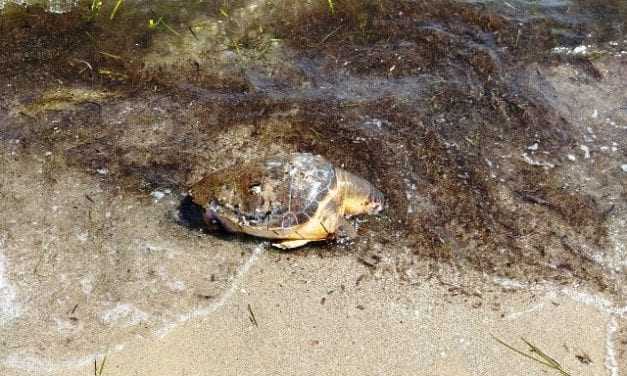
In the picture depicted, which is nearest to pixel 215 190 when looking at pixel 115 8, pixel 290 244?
pixel 290 244

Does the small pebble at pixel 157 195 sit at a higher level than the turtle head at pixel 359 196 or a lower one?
lower

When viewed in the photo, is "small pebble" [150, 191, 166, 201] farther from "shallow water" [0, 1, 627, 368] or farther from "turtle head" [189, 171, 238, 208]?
"turtle head" [189, 171, 238, 208]

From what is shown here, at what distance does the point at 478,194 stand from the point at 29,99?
378 centimetres

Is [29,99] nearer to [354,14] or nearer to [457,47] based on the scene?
[354,14]

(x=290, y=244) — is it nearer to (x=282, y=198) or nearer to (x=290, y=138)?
(x=282, y=198)

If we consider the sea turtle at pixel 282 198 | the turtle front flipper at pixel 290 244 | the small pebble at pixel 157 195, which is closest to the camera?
the sea turtle at pixel 282 198

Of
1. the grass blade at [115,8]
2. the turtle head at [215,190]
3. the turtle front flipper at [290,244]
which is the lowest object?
the turtle front flipper at [290,244]

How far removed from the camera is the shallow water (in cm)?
354

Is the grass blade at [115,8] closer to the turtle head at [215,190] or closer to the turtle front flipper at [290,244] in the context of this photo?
the turtle head at [215,190]

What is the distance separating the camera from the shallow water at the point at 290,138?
3535 mm

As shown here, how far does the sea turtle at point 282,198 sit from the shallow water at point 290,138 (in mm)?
192

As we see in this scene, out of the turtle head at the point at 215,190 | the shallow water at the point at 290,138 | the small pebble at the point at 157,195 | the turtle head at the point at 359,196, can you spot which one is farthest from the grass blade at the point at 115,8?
the turtle head at the point at 359,196

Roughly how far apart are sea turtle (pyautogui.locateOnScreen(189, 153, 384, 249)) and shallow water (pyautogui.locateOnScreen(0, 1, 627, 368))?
19 centimetres

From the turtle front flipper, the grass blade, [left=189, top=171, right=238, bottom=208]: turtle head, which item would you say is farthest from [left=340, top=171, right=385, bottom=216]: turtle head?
the grass blade
